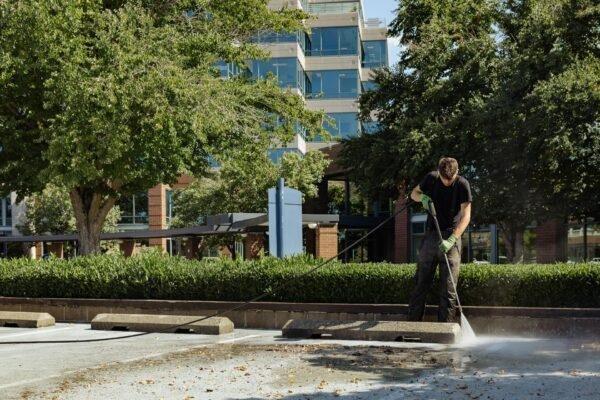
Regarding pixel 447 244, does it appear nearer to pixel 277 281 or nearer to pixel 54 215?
pixel 277 281

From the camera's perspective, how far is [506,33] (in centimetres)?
2448

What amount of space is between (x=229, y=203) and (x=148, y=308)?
85.3 ft

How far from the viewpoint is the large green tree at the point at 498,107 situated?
20.2m

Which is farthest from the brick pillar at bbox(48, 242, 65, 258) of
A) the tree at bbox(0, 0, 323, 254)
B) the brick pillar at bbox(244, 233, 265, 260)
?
the tree at bbox(0, 0, 323, 254)

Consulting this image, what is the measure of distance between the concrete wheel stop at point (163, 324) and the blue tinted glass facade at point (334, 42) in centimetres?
4672

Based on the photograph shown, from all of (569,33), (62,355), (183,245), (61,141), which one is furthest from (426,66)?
(183,245)

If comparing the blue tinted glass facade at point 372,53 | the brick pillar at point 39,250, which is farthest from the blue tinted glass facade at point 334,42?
the brick pillar at point 39,250

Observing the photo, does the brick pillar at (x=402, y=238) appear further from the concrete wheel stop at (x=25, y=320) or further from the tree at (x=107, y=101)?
the concrete wheel stop at (x=25, y=320)

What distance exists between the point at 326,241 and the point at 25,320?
63.3 ft

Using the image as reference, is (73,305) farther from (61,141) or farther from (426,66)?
(426,66)

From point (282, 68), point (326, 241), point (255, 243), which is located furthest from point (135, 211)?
point (326, 241)

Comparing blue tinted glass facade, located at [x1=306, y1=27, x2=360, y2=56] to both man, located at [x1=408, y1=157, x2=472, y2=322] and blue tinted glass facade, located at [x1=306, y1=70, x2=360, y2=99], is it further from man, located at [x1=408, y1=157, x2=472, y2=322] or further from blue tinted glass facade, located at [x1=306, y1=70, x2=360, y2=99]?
man, located at [x1=408, y1=157, x2=472, y2=322]

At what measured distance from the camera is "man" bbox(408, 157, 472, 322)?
31.5 ft

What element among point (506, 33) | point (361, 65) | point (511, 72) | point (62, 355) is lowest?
point (62, 355)
